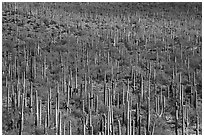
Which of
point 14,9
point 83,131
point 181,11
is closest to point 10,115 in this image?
point 83,131

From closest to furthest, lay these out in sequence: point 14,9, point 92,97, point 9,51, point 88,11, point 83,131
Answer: point 83,131
point 92,97
point 9,51
point 14,9
point 88,11

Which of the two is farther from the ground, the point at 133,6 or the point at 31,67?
the point at 133,6

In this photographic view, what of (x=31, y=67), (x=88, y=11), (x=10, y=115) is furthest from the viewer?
(x=88, y=11)

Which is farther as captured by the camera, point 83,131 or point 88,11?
point 88,11

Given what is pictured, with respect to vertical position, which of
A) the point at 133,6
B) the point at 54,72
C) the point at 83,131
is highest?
the point at 133,6

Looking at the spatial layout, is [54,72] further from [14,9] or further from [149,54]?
[14,9]

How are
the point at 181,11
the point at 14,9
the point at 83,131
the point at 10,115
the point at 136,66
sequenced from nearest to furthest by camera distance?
the point at 83,131 → the point at 10,115 → the point at 136,66 → the point at 14,9 → the point at 181,11

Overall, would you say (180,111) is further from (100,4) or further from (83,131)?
(100,4)

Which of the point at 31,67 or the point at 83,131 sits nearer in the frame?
the point at 83,131

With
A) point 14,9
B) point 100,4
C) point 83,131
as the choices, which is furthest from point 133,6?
point 83,131
